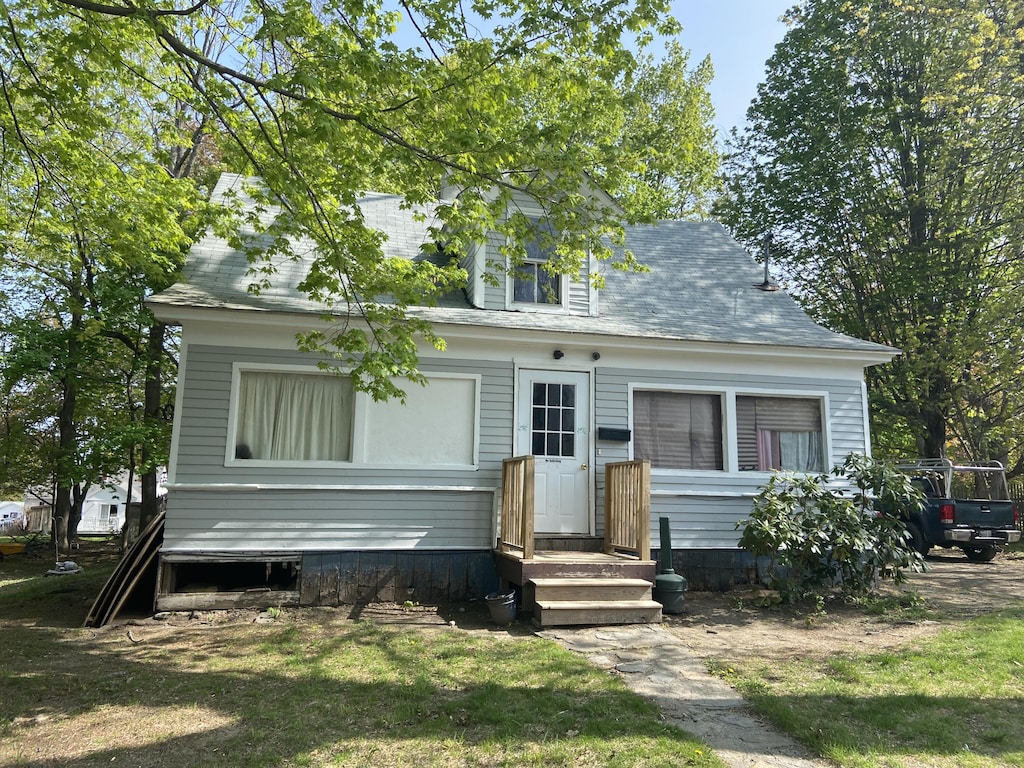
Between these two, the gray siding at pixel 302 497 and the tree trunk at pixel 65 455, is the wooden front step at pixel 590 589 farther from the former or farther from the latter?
the tree trunk at pixel 65 455

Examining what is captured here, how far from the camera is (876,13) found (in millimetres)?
15492

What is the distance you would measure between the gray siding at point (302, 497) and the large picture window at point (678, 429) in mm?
1869

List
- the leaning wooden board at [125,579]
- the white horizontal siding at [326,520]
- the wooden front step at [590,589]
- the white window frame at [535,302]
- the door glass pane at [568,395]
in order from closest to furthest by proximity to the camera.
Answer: the wooden front step at [590,589] < the leaning wooden board at [125,579] < the white horizontal siding at [326,520] < the door glass pane at [568,395] < the white window frame at [535,302]

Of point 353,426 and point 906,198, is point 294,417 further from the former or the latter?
point 906,198

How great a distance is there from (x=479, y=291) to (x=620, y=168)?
9.80 feet

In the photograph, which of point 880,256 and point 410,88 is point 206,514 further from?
point 880,256

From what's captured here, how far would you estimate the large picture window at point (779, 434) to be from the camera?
8.68m

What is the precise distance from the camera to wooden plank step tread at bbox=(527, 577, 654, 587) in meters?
6.55

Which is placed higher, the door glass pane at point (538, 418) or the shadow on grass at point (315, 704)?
the door glass pane at point (538, 418)

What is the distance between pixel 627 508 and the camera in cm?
754

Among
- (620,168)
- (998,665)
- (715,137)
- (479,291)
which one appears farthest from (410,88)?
(715,137)

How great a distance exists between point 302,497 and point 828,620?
5.92 meters

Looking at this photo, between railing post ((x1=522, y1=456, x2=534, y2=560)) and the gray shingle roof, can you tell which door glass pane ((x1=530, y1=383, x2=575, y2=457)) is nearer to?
the gray shingle roof

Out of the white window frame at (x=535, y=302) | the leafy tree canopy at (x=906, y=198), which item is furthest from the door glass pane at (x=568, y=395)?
the leafy tree canopy at (x=906, y=198)
